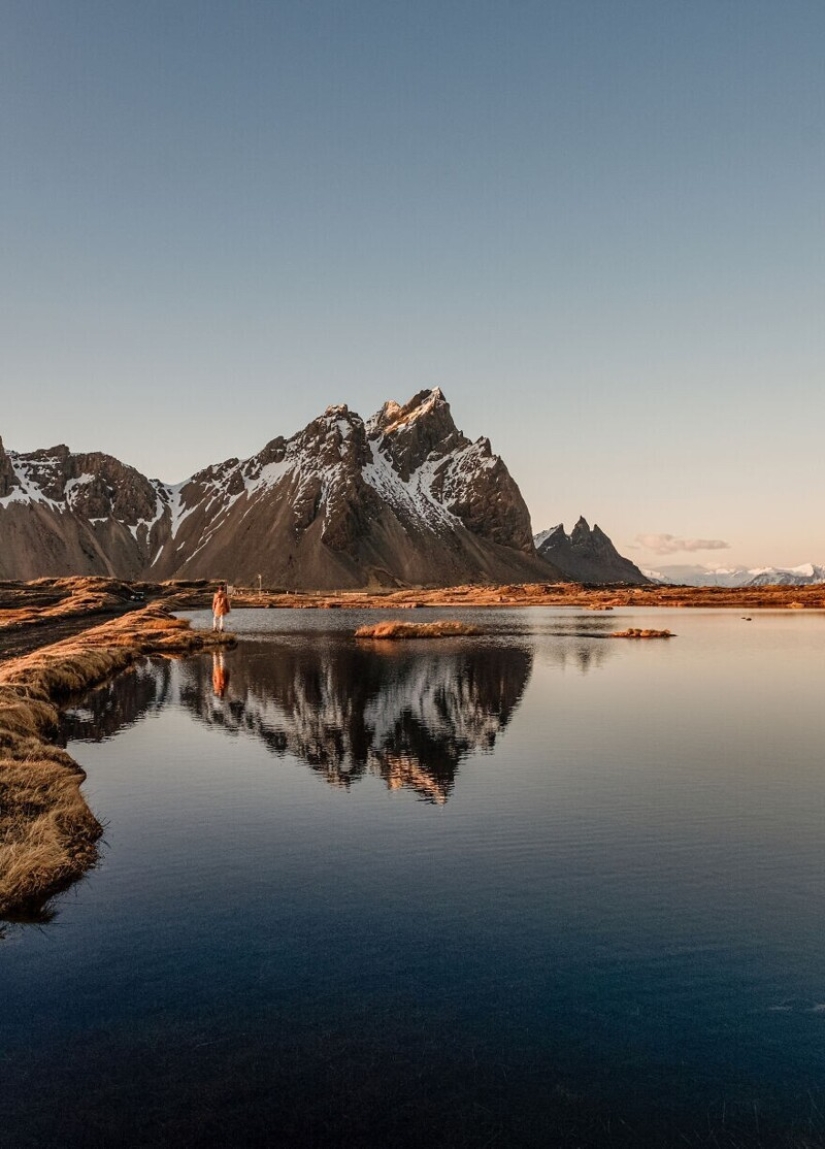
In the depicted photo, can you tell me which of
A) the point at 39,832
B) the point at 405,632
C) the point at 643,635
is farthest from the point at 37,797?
the point at 643,635

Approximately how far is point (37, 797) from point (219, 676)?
3089cm

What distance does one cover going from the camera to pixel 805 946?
1200 cm

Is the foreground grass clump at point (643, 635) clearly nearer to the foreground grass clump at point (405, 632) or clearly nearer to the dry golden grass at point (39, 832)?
the foreground grass clump at point (405, 632)

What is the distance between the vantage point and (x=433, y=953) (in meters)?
11.7

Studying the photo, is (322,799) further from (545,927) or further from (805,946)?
(805,946)

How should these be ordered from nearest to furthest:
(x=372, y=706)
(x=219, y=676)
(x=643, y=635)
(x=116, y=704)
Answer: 1. (x=372, y=706)
2. (x=116, y=704)
3. (x=219, y=676)
4. (x=643, y=635)

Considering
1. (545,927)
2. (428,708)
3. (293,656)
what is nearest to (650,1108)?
(545,927)

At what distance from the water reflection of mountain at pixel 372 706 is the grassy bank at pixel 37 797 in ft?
22.2

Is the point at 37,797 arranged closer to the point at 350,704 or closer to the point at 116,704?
the point at 116,704

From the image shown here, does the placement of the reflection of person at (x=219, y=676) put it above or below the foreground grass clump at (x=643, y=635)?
below

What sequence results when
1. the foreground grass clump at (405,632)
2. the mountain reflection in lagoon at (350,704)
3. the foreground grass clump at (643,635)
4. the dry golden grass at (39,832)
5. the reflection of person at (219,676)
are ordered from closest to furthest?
1. the dry golden grass at (39,832)
2. the mountain reflection in lagoon at (350,704)
3. the reflection of person at (219,676)
4. the foreground grass clump at (643,635)
5. the foreground grass clump at (405,632)

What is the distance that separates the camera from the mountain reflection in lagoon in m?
26.0

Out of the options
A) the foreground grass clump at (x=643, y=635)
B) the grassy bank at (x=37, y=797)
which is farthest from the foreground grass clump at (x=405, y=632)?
the grassy bank at (x=37, y=797)

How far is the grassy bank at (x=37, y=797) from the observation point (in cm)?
1406
